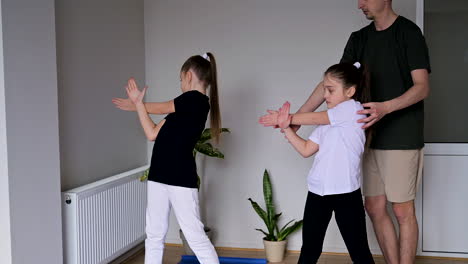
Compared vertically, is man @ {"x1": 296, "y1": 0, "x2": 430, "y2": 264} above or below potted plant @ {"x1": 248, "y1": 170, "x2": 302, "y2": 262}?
above

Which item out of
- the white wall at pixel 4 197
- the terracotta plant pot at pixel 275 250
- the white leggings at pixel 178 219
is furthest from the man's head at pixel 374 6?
the white wall at pixel 4 197

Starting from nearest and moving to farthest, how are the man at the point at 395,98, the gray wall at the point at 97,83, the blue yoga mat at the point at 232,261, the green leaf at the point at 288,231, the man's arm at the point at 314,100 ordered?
1. the man at the point at 395,98
2. the man's arm at the point at 314,100
3. the gray wall at the point at 97,83
4. the blue yoga mat at the point at 232,261
5. the green leaf at the point at 288,231

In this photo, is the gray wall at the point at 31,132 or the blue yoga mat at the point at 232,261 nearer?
the gray wall at the point at 31,132

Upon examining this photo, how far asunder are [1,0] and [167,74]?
5.96 ft

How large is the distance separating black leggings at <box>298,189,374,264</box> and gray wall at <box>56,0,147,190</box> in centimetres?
147

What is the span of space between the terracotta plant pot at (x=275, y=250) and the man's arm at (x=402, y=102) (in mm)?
1510

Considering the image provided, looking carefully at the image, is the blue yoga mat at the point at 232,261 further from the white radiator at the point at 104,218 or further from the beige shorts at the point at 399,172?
the beige shorts at the point at 399,172

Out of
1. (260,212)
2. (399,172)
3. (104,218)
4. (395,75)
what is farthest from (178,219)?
(395,75)

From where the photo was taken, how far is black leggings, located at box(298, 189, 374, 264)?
2293mm

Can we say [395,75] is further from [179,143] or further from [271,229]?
[271,229]

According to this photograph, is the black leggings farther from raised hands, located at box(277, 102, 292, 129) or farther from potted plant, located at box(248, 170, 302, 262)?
potted plant, located at box(248, 170, 302, 262)

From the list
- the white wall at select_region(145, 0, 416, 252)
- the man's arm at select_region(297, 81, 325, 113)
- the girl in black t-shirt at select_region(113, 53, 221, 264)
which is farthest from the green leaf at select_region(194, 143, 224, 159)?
the man's arm at select_region(297, 81, 325, 113)

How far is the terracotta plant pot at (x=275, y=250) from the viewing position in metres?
3.53

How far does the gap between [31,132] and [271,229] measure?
1.84 meters
